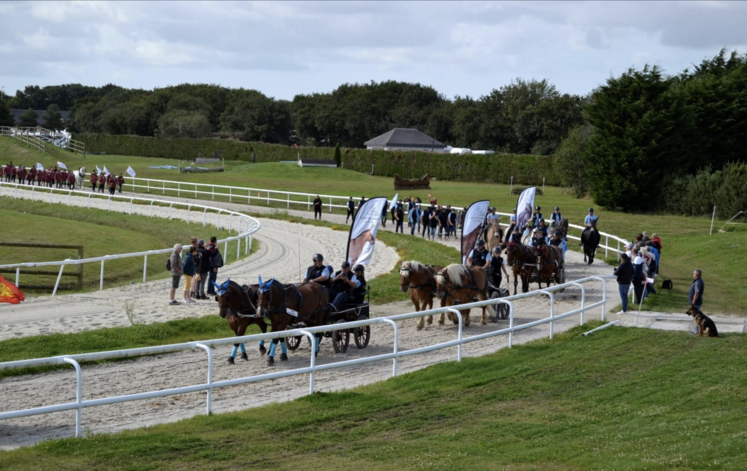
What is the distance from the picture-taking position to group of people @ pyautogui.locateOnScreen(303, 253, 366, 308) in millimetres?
13336

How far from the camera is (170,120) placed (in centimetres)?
9506

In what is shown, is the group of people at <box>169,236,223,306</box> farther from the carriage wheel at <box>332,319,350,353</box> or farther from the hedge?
the hedge

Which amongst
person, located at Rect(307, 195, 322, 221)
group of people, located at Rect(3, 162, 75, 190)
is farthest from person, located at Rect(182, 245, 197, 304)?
group of people, located at Rect(3, 162, 75, 190)

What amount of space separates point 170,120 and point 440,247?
73.2 meters

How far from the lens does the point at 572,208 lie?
4159 cm

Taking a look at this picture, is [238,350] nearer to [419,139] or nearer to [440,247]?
[440,247]

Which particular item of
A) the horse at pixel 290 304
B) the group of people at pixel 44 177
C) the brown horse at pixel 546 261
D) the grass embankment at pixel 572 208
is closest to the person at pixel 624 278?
Result: the grass embankment at pixel 572 208

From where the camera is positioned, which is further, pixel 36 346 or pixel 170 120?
pixel 170 120

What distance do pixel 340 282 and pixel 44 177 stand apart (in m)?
38.7

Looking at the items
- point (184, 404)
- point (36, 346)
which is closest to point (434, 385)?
point (184, 404)

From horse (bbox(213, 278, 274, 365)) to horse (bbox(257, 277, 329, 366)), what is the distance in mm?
230

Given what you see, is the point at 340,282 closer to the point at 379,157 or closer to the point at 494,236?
the point at 494,236

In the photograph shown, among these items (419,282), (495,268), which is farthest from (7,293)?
(495,268)

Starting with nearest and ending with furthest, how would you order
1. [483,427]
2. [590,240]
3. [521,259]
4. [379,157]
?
1. [483,427]
2. [521,259]
3. [590,240]
4. [379,157]
